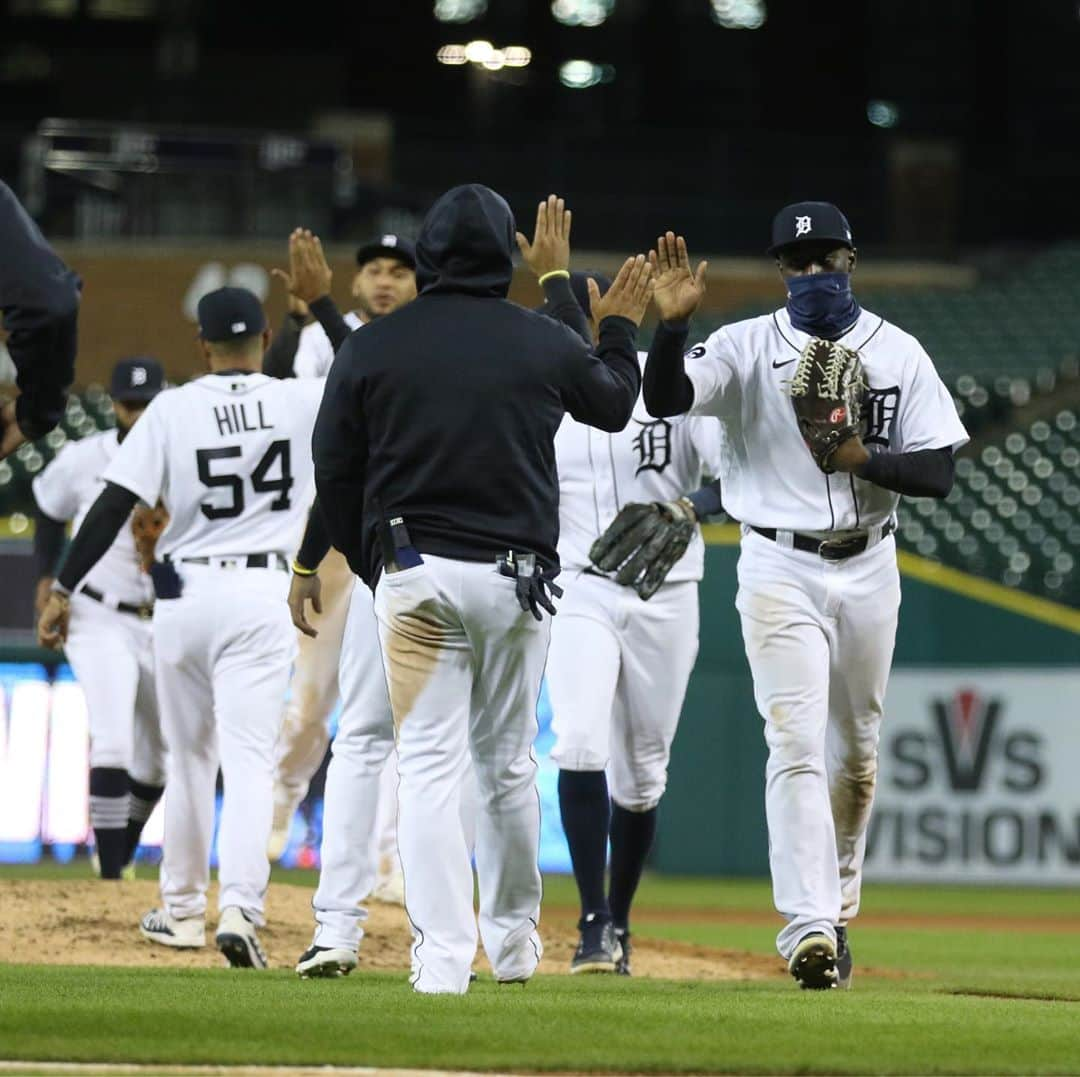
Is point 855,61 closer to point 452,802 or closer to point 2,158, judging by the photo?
point 2,158

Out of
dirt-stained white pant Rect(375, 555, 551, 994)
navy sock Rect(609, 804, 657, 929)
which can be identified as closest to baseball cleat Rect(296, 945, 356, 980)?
dirt-stained white pant Rect(375, 555, 551, 994)

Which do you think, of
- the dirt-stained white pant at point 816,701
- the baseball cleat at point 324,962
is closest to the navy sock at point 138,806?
the baseball cleat at point 324,962

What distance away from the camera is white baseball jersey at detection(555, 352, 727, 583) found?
7059mm

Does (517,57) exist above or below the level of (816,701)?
above

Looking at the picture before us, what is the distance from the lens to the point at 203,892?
22.9 feet

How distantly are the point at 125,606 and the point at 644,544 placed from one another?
3.01m

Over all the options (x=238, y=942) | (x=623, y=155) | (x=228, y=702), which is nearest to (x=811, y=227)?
(x=228, y=702)

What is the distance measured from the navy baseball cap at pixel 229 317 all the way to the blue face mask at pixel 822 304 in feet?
5.98

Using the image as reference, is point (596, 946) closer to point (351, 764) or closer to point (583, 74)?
point (351, 764)

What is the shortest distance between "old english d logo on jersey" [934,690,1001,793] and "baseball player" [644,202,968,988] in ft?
21.1

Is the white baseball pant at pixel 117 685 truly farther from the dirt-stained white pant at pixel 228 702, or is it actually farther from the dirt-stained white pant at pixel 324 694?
the dirt-stained white pant at pixel 228 702

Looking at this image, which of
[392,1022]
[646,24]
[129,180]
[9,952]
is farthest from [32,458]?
[646,24]

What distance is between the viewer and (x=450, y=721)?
16.3 feet

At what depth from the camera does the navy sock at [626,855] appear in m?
7.00
